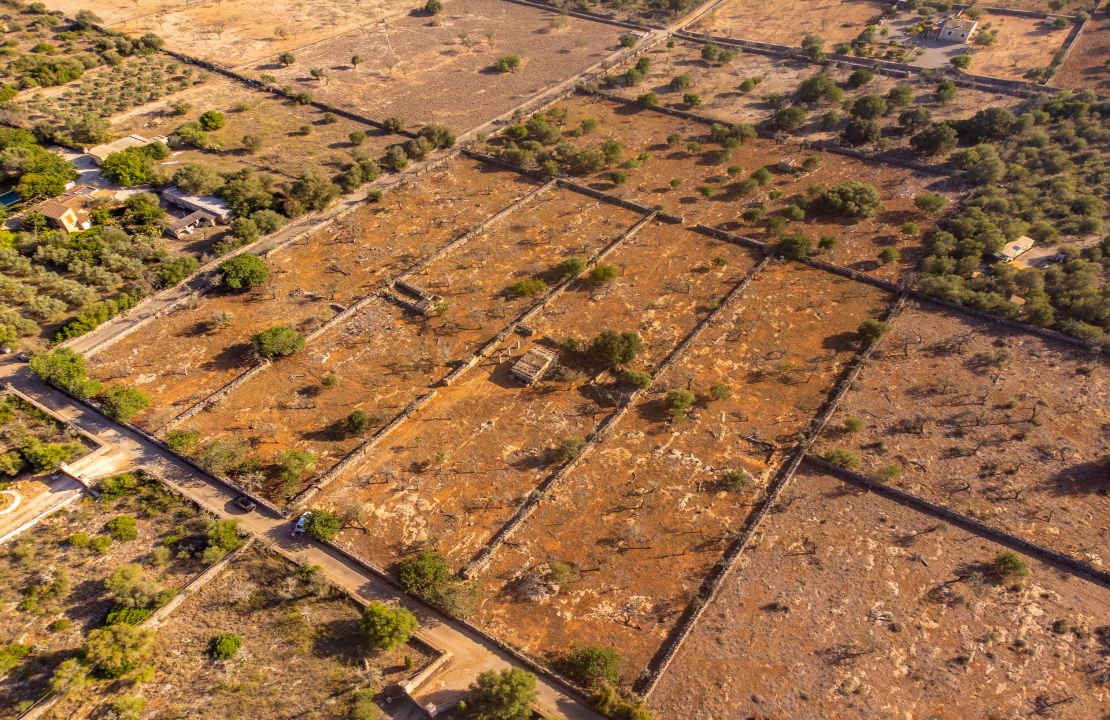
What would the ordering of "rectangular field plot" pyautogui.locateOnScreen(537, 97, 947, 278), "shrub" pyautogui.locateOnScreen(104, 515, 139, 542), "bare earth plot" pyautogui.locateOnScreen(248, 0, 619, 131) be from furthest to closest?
"bare earth plot" pyautogui.locateOnScreen(248, 0, 619, 131) → "rectangular field plot" pyautogui.locateOnScreen(537, 97, 947, 278) → "shrub" pyautogui.locateOnScreen(104, 515, 139, 542)

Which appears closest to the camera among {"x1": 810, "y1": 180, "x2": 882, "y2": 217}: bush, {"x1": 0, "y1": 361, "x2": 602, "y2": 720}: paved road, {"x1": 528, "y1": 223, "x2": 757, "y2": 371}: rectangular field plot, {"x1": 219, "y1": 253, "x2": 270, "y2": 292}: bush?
{"x1": 0, "y1": 361, "x2": 602, "y2": 720}: paved road

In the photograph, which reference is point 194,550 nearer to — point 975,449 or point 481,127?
point 975,449

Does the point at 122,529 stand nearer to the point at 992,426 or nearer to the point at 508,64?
the point at 992,426

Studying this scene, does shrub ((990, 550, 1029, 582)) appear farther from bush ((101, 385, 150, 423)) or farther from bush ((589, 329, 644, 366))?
bush ((101, 385, 150, 423))

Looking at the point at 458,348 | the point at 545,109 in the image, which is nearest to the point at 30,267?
the point at 458,348

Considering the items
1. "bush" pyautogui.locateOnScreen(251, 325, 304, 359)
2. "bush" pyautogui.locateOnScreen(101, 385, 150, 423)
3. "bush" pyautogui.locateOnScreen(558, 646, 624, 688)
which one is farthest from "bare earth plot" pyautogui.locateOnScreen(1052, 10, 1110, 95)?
"bush" pyautogui.locateOnScreen(101, 385, 150, 423)

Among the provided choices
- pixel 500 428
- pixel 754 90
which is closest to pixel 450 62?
pixel 754 90

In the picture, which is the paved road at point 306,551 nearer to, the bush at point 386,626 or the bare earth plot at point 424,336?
the bush at point 386,626
